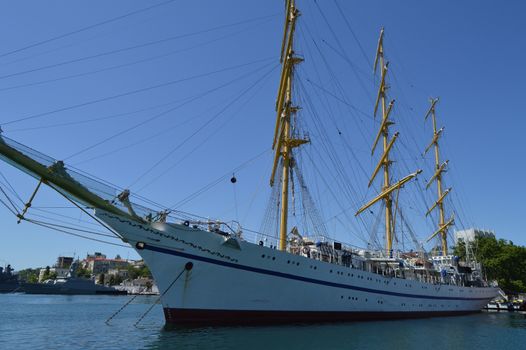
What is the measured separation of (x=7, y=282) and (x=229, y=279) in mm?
94535

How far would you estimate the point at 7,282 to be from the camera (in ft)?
296

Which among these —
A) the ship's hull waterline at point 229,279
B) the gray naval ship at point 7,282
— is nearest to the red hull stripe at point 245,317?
→ the ship's hull waterline at point 229,279

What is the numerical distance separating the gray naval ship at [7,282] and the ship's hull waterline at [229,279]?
8992 centimetres

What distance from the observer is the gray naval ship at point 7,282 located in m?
88.6

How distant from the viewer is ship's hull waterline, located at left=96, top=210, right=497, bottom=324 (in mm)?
19188

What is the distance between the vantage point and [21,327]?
22.2 metres

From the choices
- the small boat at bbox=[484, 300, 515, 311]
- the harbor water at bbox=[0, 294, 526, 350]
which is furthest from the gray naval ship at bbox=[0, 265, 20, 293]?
the small boat at bbox=[484, 300, 515, 311]

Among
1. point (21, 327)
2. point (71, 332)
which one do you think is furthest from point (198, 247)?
point (21, 327)

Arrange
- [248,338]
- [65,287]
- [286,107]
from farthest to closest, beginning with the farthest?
1. [65,287]
2. [286,107]
3. [248,338]

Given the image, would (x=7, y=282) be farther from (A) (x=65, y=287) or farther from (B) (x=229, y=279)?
(B) (x=229, y=279)

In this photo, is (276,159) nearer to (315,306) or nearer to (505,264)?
(315,306)

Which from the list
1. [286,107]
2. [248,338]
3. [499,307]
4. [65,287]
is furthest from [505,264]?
[65,287]

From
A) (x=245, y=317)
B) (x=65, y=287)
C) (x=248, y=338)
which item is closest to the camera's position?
(x=248, y=338)

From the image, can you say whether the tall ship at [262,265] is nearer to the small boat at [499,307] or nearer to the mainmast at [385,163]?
the mainmast at [385,163]
